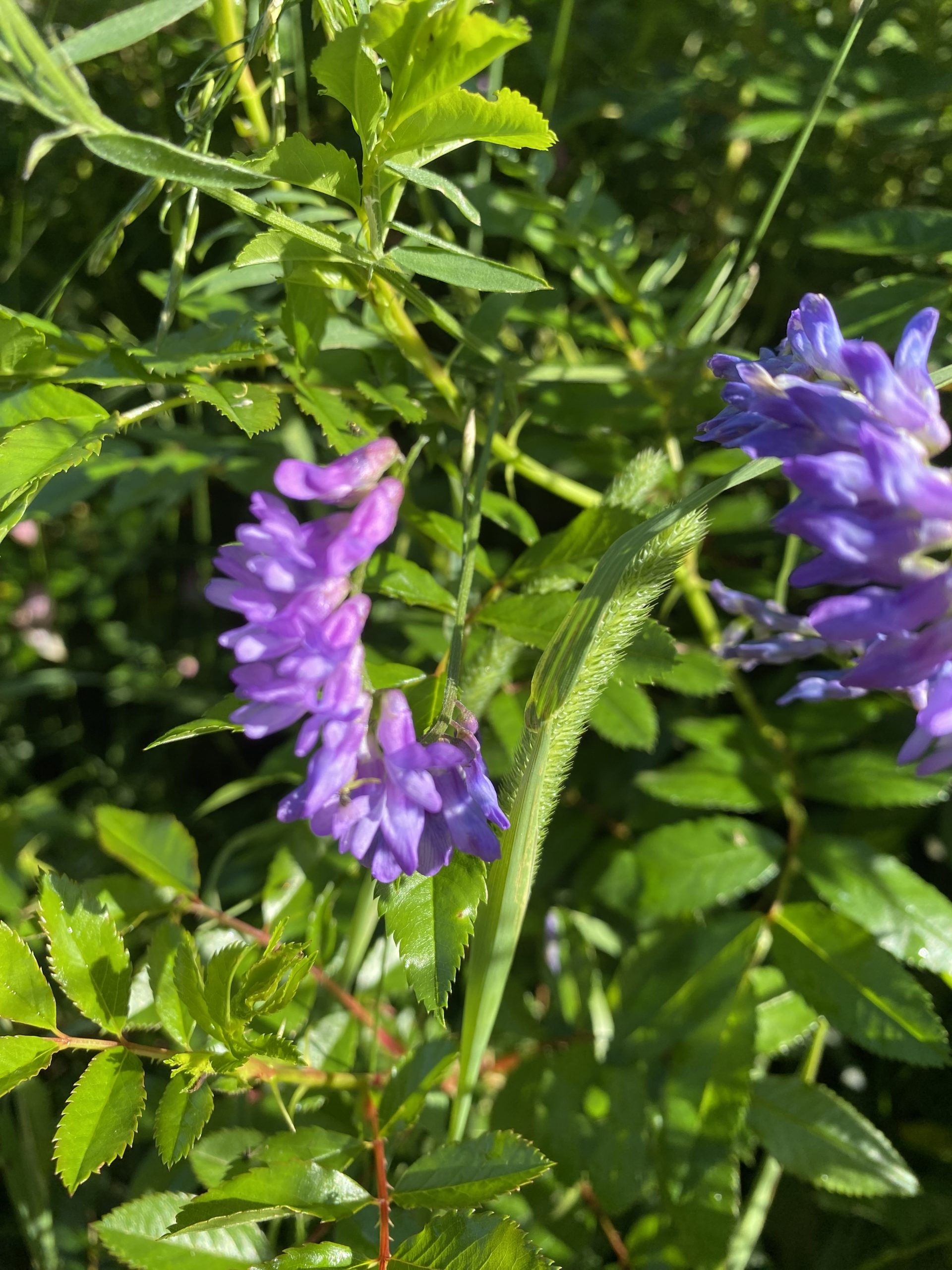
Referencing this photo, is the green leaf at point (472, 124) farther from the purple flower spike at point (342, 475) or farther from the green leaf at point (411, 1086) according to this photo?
the green leaf at point (411, 1086)

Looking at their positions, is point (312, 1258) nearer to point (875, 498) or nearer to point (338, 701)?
point (338, 701)

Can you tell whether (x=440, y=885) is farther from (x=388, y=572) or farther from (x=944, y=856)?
(x=944, y=856)

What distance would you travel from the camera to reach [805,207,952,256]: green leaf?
1091 millimetres

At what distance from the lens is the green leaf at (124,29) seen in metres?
0.66

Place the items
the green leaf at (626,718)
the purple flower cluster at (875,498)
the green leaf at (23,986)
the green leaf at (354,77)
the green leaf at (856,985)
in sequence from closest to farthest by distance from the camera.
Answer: the purple flower cluster at (875,498) → the green leaf at (354,77) → the green leaf at (23,986) → the green leaf at (856,985) → the green leaf at (626,718)

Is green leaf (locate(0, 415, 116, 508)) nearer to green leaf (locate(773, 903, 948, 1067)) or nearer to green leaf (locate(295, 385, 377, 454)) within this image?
green leaf (locate(295, 385, 377, 454))

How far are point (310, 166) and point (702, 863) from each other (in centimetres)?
91

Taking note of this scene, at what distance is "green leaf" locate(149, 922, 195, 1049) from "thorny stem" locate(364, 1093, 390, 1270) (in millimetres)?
216

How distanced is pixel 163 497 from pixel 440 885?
3.36ft

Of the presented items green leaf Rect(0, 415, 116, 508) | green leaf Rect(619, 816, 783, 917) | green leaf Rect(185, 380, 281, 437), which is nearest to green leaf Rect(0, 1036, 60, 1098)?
green leaf Rect(0, 415, 116, 508)

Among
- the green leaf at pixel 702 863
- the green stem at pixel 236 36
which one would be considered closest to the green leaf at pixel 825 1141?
the green leaf at pixel 702 863

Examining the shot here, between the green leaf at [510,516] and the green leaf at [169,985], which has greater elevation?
the green leaf at [510,516]

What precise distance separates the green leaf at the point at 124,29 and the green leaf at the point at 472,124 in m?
0.13

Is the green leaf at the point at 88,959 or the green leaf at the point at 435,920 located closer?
the green leaf at the point at 435,920
